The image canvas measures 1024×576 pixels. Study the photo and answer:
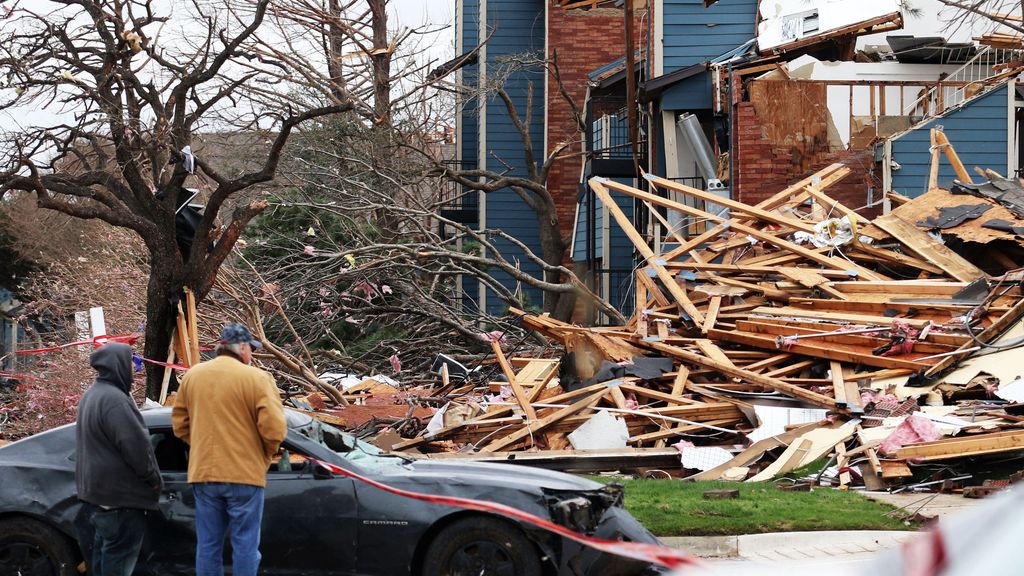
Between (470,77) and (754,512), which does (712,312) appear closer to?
(754,512)

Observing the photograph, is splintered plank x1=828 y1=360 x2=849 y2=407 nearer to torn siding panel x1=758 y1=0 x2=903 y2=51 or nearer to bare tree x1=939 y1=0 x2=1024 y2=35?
bare tree x1=939 y1=0 x2=1024 y2=35

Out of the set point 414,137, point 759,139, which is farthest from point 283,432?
point 414,137

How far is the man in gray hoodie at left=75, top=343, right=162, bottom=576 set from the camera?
6.59m

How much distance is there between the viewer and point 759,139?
2106 centimetres

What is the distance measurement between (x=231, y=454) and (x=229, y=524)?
1.38 feet

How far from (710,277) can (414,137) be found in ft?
43.0

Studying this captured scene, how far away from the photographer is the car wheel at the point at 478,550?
266 inches

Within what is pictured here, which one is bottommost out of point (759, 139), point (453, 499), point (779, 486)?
point (779, 486)

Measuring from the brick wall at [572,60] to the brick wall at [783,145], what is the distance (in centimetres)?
777

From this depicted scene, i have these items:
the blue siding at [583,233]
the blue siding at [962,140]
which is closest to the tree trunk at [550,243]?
the blue siding at [583,233]

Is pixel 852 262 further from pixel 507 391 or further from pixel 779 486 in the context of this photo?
pixel 779 486

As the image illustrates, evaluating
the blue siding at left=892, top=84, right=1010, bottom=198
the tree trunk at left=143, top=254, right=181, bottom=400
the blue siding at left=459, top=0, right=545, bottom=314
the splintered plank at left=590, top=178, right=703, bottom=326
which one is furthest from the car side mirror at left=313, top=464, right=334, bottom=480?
the blue siding at left=459, top=0, right=545, bottom=314

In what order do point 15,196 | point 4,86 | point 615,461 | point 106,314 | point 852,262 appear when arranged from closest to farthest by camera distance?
1. point 615,461
2. point 4,86
3. point 852,262
4. point 106,314
5. point 15,196

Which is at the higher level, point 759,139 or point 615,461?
point 759,139
